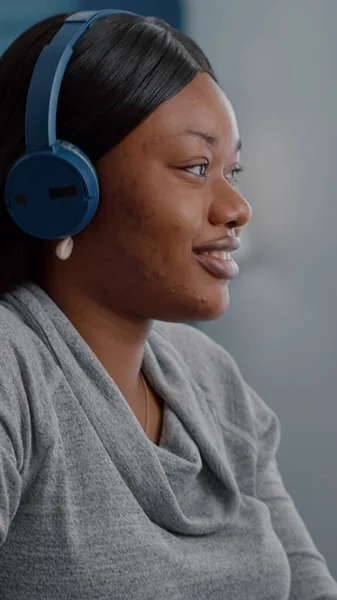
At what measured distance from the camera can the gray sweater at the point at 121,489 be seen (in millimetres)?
856

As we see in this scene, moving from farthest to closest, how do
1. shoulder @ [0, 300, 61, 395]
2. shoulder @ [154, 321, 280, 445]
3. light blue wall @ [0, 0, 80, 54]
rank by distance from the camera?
light blue wall @ [0, 0, 80, 54], shoulder @ [154, 321, 280, 445], shoulder @ [0, 300, 61, 395]

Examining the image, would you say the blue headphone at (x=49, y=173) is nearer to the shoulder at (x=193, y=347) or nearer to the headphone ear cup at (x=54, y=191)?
the headphone ear cup at (x=54, y=191)

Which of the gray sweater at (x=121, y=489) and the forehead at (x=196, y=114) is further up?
the forehead at (x=196, y=114)

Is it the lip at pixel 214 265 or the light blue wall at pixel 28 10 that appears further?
the light blue wall at pixel 28 10

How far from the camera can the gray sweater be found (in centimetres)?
86

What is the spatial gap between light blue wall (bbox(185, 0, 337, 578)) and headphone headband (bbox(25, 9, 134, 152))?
0.81 m

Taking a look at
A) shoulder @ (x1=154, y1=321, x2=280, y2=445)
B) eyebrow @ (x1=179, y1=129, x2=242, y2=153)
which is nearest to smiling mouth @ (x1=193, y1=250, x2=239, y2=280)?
eyebrow @ (x1=179, y1=129, x2=242, y2=153)

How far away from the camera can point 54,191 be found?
35.5 inches

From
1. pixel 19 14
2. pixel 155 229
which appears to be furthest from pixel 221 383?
pixel 19 14

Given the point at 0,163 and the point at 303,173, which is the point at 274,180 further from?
the point at 0,163

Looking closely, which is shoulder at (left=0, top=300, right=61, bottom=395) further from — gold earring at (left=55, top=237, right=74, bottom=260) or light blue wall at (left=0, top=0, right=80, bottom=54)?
light blue wall at (left=0, top=0, right=80, bottom=54)

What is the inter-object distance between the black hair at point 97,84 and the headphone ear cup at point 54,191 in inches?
2.0

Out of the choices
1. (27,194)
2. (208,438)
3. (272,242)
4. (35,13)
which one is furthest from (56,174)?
(272,242)

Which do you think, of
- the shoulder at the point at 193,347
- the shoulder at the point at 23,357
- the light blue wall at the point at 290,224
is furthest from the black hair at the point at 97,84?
the light blue wall at the point at 290,224
